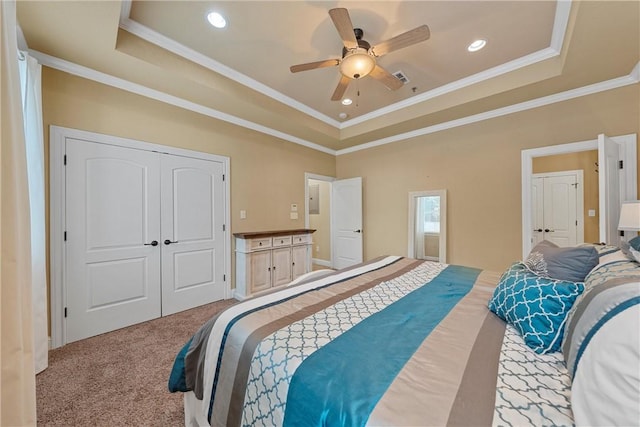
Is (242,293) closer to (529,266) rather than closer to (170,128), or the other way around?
(170,128)

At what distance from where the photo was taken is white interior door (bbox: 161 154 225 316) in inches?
115

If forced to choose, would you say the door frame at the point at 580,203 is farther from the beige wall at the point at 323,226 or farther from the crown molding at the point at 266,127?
the beige wall at the point at 323,226

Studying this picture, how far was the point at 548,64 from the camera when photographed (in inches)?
97.5

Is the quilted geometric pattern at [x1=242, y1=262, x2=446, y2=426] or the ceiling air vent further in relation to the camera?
the ceiling air vent

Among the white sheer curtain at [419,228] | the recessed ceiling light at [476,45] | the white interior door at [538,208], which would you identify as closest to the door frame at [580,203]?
the white interior door at [538,208]

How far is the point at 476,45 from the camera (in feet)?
7.77

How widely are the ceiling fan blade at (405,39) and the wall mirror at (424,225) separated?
Answer: 2566 millimetres

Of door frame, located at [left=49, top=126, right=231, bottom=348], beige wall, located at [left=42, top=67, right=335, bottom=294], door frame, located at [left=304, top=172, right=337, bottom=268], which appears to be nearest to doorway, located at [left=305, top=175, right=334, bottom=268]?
door frame, located at [left=304, top=172, right=337, bottom=268]

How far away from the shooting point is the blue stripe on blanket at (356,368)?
73 cm

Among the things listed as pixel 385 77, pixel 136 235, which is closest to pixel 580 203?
pixel 385 77

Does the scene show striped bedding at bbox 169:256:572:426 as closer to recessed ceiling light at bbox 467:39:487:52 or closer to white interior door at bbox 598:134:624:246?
white interior door at bbox 598:134:624:246

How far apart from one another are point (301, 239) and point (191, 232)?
1.72 m

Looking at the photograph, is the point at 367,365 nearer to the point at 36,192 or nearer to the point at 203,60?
the point at 36,192

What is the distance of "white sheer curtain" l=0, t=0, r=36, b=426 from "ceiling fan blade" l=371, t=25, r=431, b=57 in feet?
6.41
